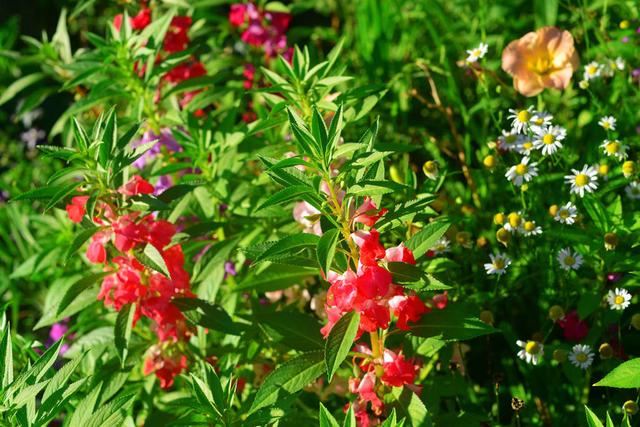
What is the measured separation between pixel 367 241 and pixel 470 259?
0.74 m

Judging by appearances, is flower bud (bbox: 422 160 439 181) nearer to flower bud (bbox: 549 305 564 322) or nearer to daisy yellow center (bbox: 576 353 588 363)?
flower bud (bbox: 549 305 564 322)

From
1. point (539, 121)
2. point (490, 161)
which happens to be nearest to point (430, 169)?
point (490, 161)

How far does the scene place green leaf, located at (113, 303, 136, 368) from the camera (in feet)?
5.66

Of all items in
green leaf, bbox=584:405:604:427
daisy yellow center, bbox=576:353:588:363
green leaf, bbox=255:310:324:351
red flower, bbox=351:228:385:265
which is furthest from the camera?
daisy yellow center, bbox=576:353:588:363

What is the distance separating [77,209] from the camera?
5.57 ft

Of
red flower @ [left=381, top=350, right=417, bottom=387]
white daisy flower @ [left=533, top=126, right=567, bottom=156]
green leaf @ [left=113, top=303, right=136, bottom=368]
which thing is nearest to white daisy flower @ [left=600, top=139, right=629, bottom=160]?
white daisy flower @ [left=533, top=126, right=567, bottom=156]

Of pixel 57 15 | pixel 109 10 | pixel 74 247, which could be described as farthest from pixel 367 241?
pixel 57 15

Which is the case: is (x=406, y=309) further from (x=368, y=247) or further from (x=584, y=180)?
(x=584, y=180)

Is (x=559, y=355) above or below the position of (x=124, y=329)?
below

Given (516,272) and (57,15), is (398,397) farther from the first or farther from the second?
(57,15)

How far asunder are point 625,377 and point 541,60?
1.07 m

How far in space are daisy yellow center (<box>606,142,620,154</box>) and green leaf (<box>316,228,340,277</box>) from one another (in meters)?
0.83

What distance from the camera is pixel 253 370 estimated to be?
2.06 meters

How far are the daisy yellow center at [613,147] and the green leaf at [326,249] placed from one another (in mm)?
833
